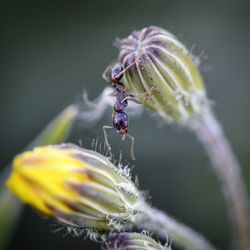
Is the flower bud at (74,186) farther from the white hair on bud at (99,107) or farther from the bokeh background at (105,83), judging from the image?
the bokeh background at (105,83)

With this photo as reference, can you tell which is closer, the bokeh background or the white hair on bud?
the white hair on bud

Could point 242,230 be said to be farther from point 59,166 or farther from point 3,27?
point 3,27

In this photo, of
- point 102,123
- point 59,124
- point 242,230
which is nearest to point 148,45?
point 59,124

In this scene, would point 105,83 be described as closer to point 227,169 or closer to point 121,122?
point 227,169

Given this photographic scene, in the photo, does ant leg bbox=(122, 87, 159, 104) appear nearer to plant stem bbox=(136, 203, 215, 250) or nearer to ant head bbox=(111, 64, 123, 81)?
ant head bbox=(111, 64, 123, 81)

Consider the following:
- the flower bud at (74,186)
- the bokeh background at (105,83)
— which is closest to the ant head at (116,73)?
the flower bud at (74,186)

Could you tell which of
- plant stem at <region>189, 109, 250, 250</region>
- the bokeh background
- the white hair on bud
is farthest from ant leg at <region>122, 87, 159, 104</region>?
the bokeh background
